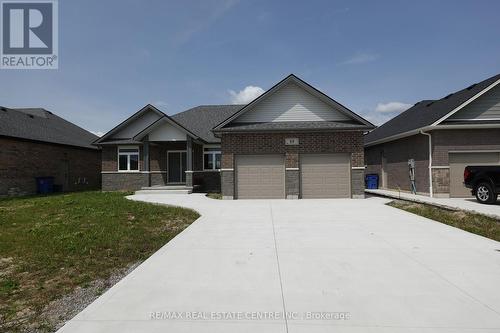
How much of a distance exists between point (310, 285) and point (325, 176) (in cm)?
1097

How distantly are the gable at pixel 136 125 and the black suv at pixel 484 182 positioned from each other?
738 inches

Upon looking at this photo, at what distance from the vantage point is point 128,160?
20.2 metres

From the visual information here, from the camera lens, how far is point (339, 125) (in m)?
14.4

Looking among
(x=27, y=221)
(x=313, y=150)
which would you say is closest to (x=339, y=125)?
(x=313, y=150)

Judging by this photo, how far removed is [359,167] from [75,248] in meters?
12.6

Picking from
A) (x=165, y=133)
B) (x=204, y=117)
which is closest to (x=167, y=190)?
(x=165, y=133)

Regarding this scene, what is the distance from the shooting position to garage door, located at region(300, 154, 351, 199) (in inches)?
570

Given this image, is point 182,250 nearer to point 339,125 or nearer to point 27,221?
point 27,221

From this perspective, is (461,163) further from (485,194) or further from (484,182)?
(485,194)

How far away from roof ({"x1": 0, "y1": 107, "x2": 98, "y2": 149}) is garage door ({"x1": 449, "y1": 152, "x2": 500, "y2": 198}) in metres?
25.3

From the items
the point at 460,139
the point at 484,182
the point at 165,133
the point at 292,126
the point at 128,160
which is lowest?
the point at 484,182

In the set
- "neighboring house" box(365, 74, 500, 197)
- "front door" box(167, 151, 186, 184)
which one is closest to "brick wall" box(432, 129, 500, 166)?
"neighboring house" box(365, 74, 500, 197)

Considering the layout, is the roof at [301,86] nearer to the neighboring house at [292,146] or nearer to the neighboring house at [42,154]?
the neighboring house at [292,146]

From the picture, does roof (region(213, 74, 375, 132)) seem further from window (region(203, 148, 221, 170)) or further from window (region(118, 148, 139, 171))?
window (region(118, 148, 139, 171))
